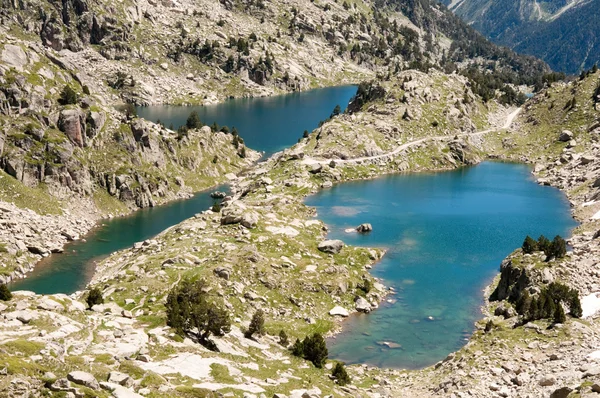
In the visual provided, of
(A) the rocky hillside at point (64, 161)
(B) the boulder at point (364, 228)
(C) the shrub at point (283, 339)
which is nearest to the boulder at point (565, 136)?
(B) the boulder at point (364, 228)

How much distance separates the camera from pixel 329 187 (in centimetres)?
14312

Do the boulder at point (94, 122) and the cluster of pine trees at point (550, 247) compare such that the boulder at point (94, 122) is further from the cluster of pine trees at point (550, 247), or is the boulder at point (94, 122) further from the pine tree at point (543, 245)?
the pine tree at point (543, 245)

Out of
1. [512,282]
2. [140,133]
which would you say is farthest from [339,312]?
[140,133]

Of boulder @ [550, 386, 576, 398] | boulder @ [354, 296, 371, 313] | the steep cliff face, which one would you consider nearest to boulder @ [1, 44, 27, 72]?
boulder @ [354, 296, 371, 313]

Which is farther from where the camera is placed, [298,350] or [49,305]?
[298,350]

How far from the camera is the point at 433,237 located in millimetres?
107562

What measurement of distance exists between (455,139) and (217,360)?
141 meters

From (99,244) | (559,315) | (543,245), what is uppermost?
(543,245)

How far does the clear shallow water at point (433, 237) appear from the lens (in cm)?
7100

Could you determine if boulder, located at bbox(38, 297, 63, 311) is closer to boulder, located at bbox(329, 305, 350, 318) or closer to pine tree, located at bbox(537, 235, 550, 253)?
boulder, located at bbox(329, 305, 350, 318)

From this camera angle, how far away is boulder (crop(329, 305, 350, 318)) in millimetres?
75875

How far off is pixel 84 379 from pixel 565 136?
165719 millimetres

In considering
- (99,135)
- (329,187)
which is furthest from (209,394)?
(329,187)

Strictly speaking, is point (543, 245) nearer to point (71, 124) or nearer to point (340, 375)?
point (340, 375)
